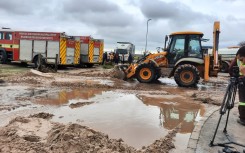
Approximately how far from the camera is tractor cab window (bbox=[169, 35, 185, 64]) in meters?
15.8

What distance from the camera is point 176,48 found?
1617cm

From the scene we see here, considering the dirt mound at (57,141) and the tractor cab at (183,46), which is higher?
the tractor cab at (183,46)

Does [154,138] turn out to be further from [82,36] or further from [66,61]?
[82,36]

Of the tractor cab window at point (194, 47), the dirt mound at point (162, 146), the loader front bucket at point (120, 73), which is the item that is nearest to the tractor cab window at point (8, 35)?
the loader front bucket at point (120, 73)

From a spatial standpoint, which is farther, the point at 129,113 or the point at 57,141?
the point at 129,113

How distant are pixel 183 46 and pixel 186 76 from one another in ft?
4.99

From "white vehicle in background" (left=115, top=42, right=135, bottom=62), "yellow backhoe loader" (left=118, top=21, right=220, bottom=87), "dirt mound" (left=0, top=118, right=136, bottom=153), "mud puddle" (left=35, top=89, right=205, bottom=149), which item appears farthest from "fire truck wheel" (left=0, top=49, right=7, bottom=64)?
"dirt mound" (left=0, top=118, right=136, bottom=153)

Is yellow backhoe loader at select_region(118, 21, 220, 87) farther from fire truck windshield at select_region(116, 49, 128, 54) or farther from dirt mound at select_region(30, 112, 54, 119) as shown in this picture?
fire truck windshield at select_region(116, 49, 128, 54)

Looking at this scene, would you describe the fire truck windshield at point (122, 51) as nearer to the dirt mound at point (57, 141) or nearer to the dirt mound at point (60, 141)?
the dirt mound at point (60, 141)

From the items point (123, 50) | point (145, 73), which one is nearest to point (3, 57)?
point (145, 73)

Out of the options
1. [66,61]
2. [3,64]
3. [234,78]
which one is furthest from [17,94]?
[3,64]

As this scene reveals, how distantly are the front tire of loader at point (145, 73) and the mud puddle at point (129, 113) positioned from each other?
4.52m

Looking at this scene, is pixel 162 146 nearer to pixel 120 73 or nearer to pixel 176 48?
pixel 176 48

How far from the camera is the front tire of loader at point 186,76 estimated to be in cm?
1540
